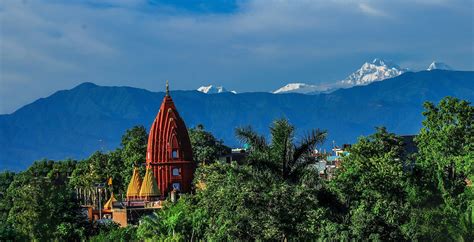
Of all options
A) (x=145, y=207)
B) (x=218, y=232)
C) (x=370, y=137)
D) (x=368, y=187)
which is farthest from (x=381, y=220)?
(x=145, y=207)

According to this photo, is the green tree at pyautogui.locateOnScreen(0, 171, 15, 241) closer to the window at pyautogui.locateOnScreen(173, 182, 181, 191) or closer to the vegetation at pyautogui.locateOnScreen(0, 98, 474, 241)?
the vegetation at pyautogui.locateOnScreen(0, 98, 474, 241)

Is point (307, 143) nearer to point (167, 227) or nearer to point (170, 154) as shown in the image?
point (167, 227)

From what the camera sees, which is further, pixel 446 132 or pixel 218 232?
pixel 446 132

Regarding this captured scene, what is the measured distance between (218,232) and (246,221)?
1.76 metres

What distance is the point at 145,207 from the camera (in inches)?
2418

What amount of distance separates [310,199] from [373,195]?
5.32 metres

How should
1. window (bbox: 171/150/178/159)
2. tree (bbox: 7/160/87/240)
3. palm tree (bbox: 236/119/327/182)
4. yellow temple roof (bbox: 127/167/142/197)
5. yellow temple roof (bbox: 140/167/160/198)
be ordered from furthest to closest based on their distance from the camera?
window (bbox: 171/150/178/159)
yellow temple roof (bbox: 127/167/142/197)
yellow temple roof (bbox: 140/167/160/198)
tree (bbox: 7/160/87/240)
palm tree (bbox: 236/119/327/182)

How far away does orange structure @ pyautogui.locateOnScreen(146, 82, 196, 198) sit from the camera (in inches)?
2872

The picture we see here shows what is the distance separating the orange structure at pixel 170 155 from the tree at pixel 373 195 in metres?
27.6

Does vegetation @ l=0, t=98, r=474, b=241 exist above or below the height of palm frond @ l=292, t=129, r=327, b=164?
below

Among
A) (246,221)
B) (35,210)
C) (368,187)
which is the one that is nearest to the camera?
(246,221)

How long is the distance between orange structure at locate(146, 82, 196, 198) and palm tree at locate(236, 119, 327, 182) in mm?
38252

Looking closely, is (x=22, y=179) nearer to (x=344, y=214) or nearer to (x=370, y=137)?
(x=370, y=137)

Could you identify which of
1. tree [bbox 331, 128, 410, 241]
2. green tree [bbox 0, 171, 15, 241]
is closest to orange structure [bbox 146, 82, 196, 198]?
green tree [bbox 0, 171, 15, 241]
